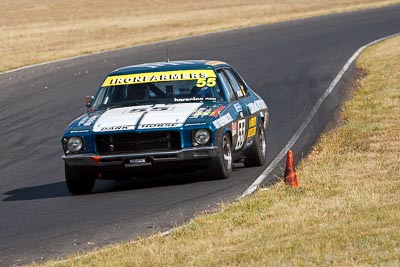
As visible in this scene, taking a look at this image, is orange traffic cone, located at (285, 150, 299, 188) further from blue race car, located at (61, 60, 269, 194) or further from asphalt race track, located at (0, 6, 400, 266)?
blue race car, located at (61, 60, 269, 194)

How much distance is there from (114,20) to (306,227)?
4496 centimetres

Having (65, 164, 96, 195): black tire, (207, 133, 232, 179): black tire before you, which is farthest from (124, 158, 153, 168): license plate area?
(207, 133, 232, 179): black tire

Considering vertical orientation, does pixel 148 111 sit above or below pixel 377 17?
above

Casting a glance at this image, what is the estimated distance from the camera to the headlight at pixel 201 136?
37.6 feet

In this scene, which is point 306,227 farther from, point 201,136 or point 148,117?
point 148,117

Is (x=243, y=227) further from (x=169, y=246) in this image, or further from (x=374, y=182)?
(x=374, y=182)

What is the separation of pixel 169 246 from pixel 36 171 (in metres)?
6.56

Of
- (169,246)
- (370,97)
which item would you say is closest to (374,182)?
(169,246)

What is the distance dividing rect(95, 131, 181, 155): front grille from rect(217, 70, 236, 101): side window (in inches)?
53.8

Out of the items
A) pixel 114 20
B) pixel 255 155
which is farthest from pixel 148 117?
pixel 114 20

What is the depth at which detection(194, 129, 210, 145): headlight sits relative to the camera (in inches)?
451

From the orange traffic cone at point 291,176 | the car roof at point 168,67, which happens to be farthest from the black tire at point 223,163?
the orange traffic cone at point 291,176

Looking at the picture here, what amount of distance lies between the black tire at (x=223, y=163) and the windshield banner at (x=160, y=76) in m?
1.04

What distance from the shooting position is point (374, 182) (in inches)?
397
